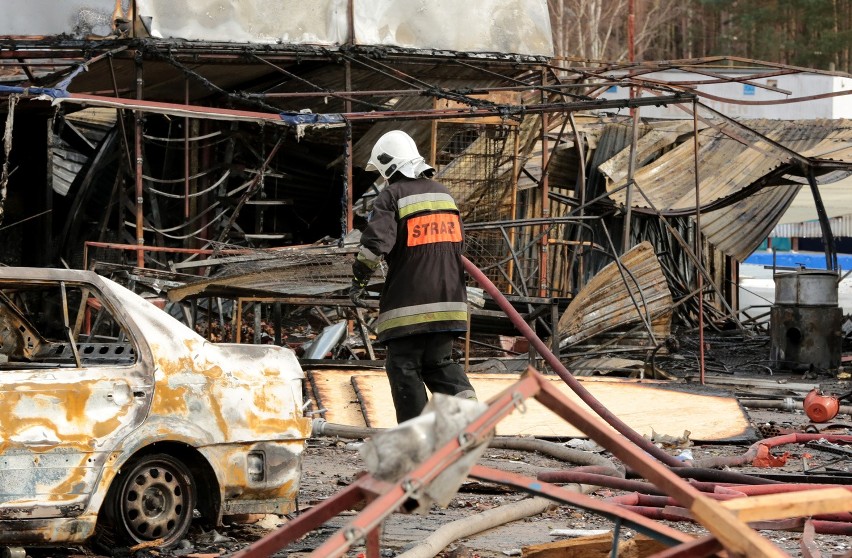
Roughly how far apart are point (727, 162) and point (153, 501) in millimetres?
13686

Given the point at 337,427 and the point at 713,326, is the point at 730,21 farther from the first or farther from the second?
the point at 337,427

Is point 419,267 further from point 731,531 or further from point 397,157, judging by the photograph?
point 731,531

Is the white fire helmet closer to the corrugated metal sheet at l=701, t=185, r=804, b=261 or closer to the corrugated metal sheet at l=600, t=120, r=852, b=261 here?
the corrugated metal sheet at l=600, t=120, r=852, b=261

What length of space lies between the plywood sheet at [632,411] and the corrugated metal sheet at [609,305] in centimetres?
175

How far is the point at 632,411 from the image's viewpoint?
10289 mm

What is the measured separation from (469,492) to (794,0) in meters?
45.0

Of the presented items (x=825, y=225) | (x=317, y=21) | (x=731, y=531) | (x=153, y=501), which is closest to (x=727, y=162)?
(x=825, y=225)

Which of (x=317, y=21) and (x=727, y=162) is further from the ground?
(x=317, y=21)

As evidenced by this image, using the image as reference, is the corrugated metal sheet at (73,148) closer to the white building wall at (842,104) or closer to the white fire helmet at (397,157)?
the white fire helmet at (397,157)

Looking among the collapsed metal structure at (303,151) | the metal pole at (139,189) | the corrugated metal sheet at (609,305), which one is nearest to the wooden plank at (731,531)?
the collapsed metal structure at (303,151)

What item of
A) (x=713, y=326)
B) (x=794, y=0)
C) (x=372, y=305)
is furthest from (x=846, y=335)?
(x=794, y=0)

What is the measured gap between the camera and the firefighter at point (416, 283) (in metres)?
6.99

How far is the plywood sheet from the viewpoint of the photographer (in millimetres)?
9641

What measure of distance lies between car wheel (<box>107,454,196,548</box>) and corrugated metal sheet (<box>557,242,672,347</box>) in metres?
7.48
